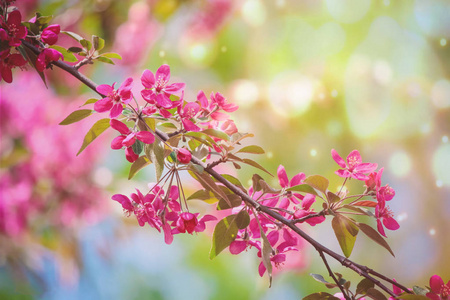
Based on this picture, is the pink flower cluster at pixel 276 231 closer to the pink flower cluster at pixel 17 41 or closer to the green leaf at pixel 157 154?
the green leaf at pixel 157 154

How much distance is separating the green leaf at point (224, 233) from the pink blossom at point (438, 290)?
172 mm

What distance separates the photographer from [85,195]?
126cm

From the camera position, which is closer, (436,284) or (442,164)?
(436,284)

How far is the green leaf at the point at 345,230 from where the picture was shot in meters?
0.41

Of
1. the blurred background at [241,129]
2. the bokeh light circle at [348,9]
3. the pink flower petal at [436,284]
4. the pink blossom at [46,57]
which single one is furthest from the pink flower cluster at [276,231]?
the bokeh light circle at [348,9]

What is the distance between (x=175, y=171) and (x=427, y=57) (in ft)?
3.26

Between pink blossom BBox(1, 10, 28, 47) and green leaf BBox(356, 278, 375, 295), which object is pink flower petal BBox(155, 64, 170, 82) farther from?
green leaf BBox(356, 278, 375, 295)

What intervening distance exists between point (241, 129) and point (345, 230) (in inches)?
33.3

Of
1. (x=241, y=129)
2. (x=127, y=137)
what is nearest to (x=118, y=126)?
(x=127, y=137)

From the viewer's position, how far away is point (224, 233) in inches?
16.4

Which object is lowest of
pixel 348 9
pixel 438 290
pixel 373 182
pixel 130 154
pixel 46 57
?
pixel 438 290

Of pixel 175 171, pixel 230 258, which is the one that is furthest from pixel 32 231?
pixel 175 171

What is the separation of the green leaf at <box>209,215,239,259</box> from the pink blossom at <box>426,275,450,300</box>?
172mm

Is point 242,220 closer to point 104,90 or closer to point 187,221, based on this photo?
point 187,221
